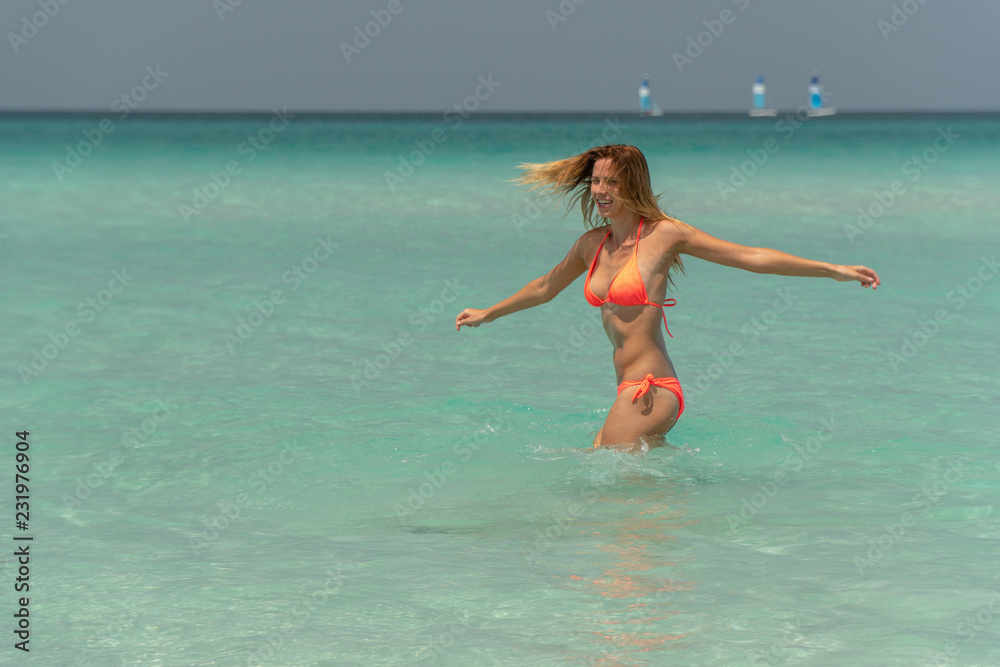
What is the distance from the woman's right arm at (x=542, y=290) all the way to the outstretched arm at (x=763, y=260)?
0.55 m

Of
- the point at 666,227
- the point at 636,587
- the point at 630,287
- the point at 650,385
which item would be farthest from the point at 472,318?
the point at 636,587

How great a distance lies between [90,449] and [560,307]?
545 centimetres

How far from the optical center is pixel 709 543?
4.70 meters

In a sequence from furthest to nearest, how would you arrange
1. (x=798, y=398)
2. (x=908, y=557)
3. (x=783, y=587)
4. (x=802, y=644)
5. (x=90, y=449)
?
(x=798, y=398) → (x=90, y=449) → (x=908, y=557) → (x=783, y=587) → (x=802, y=644)

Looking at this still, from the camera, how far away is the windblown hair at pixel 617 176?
5.14m

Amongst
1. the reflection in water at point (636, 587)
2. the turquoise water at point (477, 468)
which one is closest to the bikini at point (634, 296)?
the turquoise water at point (477, 468)

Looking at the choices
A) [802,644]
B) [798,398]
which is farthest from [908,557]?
[798,398]

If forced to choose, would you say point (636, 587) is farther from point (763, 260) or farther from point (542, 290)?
point (542, 290)

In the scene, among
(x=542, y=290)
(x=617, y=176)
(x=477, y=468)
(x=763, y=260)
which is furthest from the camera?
(x=477, y=468)

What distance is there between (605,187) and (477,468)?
68.5 inches

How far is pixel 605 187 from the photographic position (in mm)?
5176

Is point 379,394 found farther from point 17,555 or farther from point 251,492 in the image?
point 17,555

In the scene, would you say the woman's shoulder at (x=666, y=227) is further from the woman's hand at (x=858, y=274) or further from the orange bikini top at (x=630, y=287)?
the woman's hand at (x=858, y=274)

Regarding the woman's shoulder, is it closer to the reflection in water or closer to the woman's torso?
the woman's torso
